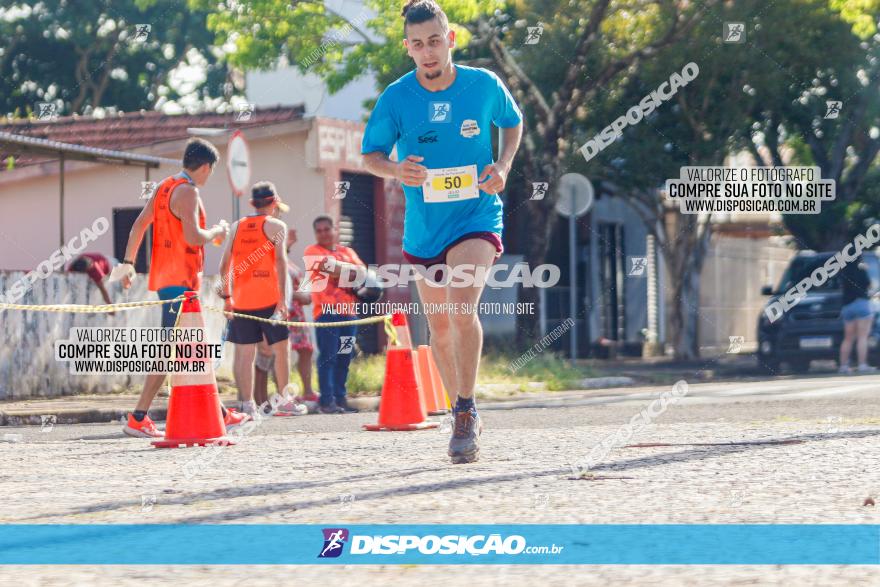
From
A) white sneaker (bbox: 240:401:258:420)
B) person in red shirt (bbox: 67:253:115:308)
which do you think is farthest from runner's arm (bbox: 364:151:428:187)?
person in red shirt (bbox: 67:253:115:308)

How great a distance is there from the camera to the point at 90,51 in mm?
39125

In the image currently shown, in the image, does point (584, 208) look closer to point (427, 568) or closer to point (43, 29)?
point (427, 568)

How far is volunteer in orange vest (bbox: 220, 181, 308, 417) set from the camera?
10609mm

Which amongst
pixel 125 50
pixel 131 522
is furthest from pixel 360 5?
pixel 125 50

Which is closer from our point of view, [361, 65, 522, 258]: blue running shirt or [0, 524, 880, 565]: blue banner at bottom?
[0, 524, 880, 565]: blue banner at bottom

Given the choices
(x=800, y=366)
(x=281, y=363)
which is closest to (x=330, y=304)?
(x=281, y=363)

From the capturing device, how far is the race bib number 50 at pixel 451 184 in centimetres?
659

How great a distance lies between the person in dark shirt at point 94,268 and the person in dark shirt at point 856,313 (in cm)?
1051

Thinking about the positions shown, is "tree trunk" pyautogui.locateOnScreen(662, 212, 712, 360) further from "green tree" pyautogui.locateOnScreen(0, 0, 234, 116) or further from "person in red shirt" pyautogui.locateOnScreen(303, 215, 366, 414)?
"green tree" pyautogui.locateOnScreen(0, 0, 234, 116)

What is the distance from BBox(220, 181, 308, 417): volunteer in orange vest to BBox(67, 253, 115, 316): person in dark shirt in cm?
489

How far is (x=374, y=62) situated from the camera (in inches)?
767

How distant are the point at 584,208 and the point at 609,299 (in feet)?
38.2

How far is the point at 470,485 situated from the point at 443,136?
1993 millimetres

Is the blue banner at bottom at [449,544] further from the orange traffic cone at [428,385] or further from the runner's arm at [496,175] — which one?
the orange traffic cone at [428,385]
